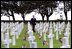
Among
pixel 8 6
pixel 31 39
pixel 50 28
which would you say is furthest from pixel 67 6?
pixel 8 6

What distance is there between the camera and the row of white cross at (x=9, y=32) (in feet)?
12.7

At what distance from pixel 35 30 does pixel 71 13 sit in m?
0.71

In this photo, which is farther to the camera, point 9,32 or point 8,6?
point 8,6

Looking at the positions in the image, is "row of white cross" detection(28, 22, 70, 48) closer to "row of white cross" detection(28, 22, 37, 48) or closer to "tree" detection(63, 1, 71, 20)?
"row of white cross" detection(28, 22, 37, 48)

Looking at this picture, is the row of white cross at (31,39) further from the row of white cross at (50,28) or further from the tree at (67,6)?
the tree at (67,6)

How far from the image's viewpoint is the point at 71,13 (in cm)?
412

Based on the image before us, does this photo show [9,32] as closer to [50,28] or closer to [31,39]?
[31,39]

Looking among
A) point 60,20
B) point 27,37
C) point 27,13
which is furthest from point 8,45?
point 60,20

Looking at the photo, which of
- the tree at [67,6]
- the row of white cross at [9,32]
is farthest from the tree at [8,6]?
the tree at [67,6]

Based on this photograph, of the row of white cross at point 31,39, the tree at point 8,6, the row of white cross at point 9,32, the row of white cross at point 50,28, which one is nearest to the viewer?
the row of white cross at point 31,39

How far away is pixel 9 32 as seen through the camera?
4074mm

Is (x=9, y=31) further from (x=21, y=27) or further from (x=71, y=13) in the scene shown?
(x=71, y=13)

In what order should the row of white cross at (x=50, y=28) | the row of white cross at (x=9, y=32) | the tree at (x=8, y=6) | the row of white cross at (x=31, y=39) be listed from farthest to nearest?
the tree at (x=8, y=6)
the row of white cross at (x=50, y=28)
the row of white cross at (x=9, y=32)
the row of white cross at (x=31, y=39)

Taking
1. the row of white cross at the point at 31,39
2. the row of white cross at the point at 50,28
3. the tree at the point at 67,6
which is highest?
the tree at the point at 67,6
